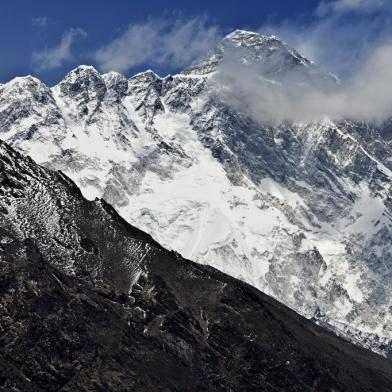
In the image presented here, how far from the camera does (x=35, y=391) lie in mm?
199750

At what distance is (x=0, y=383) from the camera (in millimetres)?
193125

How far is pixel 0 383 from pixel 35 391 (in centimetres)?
861
